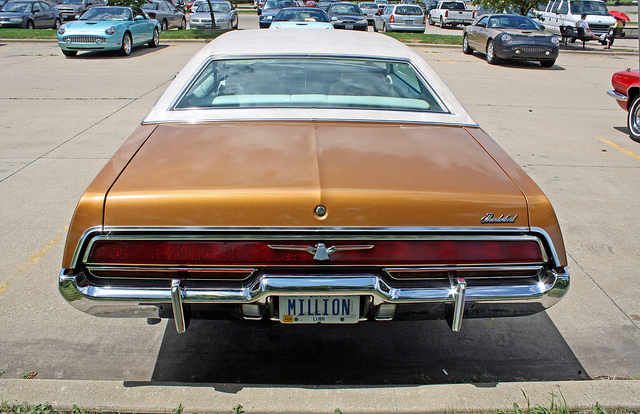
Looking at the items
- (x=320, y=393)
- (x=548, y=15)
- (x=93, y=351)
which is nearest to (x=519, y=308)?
(x=320, y=393)

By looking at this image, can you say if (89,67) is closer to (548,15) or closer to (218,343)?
(218,343)

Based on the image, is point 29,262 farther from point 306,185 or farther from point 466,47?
point 466,47

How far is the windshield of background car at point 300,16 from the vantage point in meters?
15.4

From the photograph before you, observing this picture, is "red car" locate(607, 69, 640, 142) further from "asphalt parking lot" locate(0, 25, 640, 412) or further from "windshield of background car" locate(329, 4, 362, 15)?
"windshield of background car" locate(329, 4, 362, 15)

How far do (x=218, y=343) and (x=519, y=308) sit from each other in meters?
1.69

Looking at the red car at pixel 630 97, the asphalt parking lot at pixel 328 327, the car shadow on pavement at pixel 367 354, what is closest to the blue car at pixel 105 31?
the asphalt parking lot at pixel 328 327

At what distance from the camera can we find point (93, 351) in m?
3.05

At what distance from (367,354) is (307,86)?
5.77ft

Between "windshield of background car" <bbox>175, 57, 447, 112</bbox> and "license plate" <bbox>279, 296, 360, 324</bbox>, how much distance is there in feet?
4.72

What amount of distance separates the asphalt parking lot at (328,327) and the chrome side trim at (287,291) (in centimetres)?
47

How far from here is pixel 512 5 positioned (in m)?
20.1

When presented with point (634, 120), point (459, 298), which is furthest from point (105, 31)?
point (459, 298)

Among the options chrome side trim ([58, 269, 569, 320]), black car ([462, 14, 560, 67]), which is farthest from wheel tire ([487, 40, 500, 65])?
chrome side trim ([58, 269, 569, 320])

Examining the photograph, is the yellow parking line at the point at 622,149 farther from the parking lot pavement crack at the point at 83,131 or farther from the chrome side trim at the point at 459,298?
the parking lot pavement crack at the point at 83,131
